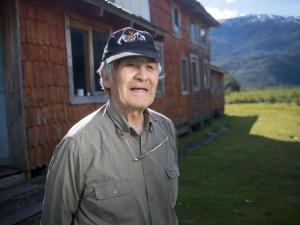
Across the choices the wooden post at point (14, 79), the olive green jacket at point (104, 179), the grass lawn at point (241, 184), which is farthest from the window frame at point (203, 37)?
the olive green jacket at point (104, 179)

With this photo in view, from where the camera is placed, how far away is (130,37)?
228cm

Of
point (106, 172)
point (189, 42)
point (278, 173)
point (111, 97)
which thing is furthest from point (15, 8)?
point (189, 42)

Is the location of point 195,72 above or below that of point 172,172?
above

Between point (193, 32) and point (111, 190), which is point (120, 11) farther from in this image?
point (193, 32)

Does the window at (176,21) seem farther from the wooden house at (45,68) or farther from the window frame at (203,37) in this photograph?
the wooden house at (45,68)

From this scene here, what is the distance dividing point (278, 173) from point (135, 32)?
7254 mm

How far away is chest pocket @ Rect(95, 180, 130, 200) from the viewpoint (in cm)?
206

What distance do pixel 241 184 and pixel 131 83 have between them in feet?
19.3

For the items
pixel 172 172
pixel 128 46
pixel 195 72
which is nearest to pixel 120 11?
pixel 128 46

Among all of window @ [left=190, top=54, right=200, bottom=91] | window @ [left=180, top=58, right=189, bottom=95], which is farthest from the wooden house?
window @ [left=190, top=54, right=200, bottom=91]

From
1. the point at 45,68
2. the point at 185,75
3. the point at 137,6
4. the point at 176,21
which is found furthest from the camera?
the point at 185,75

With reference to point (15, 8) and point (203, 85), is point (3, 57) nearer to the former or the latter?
point (15, 8)

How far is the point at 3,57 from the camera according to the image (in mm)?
5727

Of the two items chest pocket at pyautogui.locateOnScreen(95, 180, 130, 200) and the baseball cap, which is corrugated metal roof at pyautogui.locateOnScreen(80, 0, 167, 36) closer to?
the baseball cap
